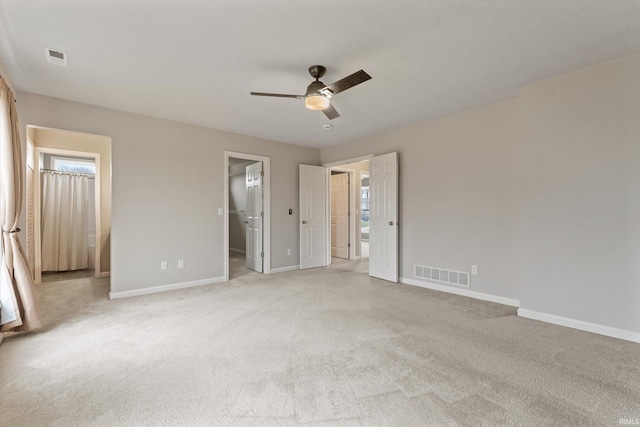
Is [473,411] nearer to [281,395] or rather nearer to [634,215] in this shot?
[281,395]

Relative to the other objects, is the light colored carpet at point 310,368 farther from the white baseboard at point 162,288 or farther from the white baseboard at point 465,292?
the white baseboard at point 162,288

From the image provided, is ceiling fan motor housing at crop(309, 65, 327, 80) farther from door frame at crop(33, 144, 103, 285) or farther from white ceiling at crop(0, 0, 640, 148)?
door frame at crop(33, 144, 103, 285)

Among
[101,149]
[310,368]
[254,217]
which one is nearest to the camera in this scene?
[310,368]

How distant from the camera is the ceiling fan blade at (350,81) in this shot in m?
2.23

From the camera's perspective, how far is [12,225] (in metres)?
2.60

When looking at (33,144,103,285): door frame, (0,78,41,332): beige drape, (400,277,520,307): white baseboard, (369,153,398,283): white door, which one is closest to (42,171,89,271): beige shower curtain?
(33,144,103,285): door frame

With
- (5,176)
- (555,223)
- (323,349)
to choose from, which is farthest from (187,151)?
(555,223)

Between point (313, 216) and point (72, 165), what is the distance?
5271mm

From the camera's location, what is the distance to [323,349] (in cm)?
238

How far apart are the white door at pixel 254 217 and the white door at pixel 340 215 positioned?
2.40m

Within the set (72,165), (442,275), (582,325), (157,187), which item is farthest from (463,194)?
(72,165)

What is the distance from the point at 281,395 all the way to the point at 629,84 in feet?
12.9

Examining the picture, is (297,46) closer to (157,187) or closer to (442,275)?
(157,187)

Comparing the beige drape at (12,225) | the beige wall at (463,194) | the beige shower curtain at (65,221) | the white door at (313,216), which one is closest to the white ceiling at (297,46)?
the beige wall at (463,194)
